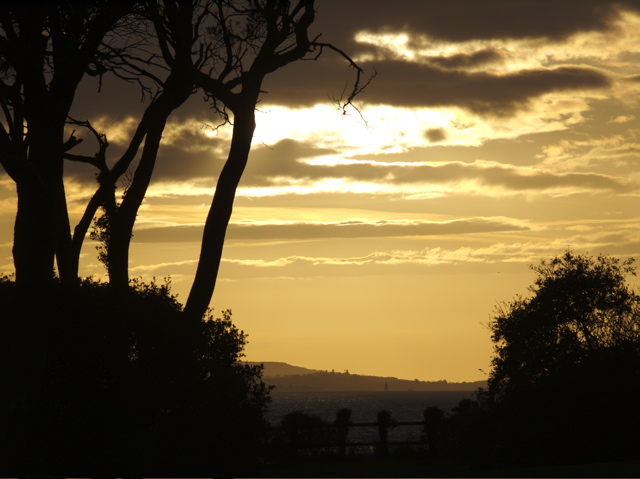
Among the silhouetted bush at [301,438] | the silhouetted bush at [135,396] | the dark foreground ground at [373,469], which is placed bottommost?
the dark foreground ground at [373,469]

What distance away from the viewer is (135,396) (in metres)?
Answer: 14.9

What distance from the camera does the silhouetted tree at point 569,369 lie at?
2705 centimetres

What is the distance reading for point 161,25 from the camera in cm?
1638

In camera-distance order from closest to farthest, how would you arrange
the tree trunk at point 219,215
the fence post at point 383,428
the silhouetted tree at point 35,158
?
1. the silhouetted tree at point 35,158
2. the tree trunk at point 219,215
3. the fence post at point 383,428

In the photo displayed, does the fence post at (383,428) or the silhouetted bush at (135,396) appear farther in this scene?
the fence post at (383,428)

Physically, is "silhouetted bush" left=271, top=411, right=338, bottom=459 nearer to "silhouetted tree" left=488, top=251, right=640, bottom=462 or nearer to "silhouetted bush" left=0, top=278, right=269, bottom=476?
"silhouetted tree" left=488, top=251, right=640, bottom=462

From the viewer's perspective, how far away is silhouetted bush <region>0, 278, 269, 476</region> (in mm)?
14516

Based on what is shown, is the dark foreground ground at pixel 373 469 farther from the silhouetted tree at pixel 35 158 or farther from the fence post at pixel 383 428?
the silhouetted tree at pixel 35 158

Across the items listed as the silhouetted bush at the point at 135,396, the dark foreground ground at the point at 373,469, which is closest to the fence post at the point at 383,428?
the dark foreground ground at the point at 373,469

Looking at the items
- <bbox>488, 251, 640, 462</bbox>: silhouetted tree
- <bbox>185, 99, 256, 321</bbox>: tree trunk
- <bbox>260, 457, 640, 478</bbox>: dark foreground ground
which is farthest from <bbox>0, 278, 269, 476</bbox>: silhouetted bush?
<bbox>488, 251, 640, 462</bbox>: silhouetted tree

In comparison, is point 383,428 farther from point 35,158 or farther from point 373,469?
point 35,158

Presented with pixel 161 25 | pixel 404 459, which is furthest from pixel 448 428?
pixel 161 25

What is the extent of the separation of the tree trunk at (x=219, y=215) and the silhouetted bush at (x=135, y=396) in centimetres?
59

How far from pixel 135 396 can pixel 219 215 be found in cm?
381
